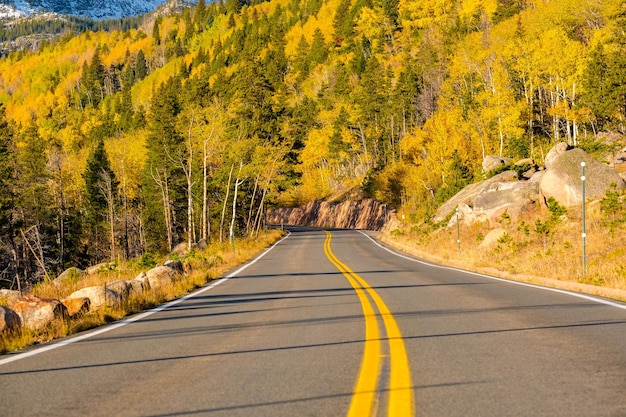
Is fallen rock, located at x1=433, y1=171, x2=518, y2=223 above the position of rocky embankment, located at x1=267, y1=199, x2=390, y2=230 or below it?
above

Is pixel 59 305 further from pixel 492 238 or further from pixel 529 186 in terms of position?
pixel 529 186

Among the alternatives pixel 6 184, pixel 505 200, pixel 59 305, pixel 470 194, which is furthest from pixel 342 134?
pixel 59 305

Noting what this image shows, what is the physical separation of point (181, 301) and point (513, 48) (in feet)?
135

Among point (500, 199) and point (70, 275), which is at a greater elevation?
point (500, 199)

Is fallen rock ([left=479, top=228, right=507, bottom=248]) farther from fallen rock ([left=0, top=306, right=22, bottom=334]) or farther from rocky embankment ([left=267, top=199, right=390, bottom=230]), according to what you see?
rocky embankment ([left=267, top=199, right=390, bottom=230])

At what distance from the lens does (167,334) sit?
7309 mm

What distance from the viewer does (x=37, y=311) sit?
821 cm

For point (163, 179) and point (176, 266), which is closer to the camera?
point (176, 266)

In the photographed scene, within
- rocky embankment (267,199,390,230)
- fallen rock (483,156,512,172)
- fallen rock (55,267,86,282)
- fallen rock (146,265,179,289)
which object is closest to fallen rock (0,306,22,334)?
fallen rock (146,265,179,289)

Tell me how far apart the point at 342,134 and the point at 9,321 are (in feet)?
244

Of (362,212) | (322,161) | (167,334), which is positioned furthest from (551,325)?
(322,161)

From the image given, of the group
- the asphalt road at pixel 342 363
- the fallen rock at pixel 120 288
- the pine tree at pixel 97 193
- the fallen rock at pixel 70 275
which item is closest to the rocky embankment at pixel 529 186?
the asphalt road at pixel 342 363

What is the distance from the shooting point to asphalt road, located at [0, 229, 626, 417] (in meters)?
3.93

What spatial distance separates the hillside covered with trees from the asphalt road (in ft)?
27.5
